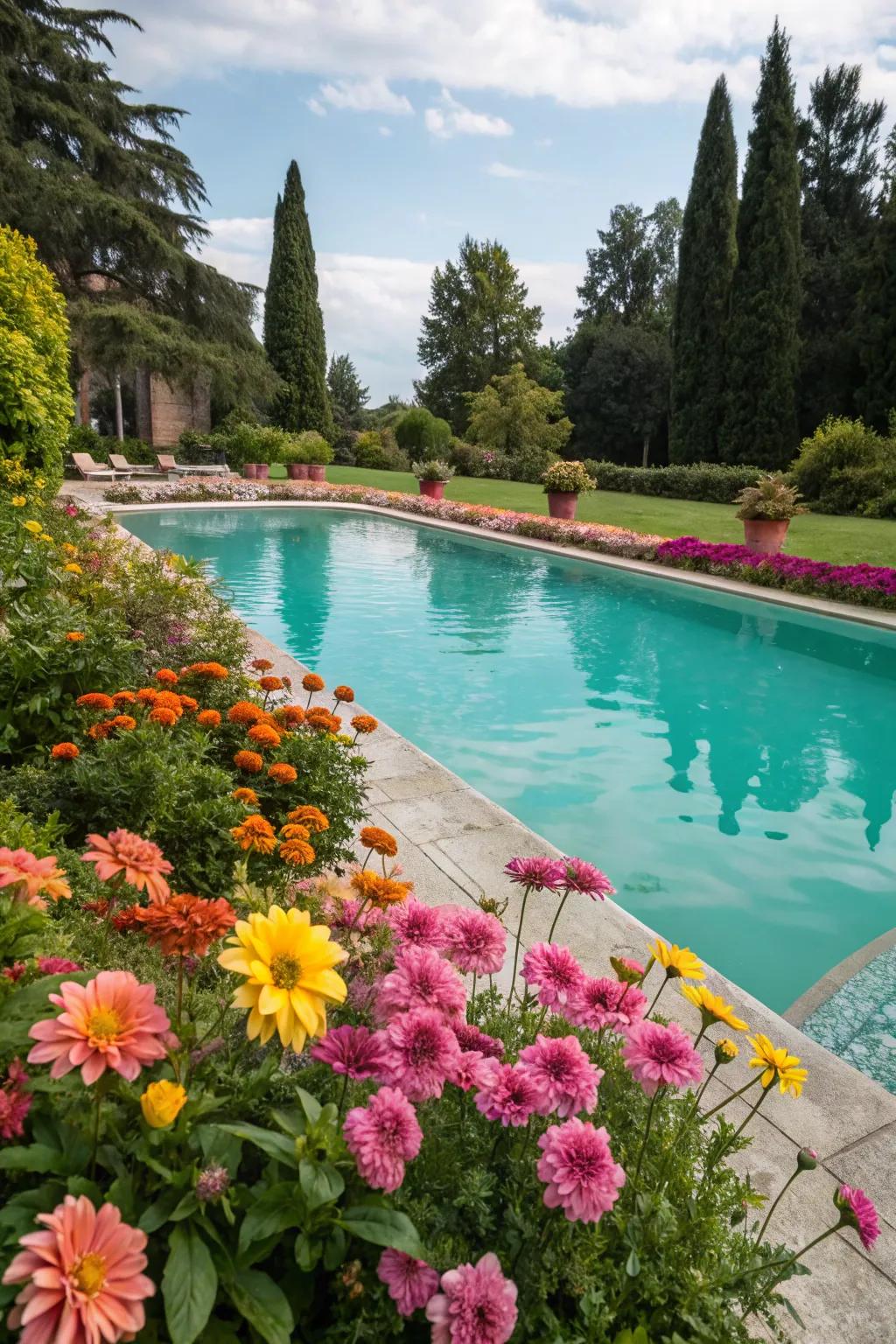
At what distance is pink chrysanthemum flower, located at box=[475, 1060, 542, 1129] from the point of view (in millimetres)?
945

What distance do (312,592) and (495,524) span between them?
558 cm

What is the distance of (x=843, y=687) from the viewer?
6555 millimetres

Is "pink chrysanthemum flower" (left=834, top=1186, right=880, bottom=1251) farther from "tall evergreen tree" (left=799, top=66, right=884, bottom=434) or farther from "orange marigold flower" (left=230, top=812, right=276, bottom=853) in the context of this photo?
"tall evergreen tree" (left=799, top=66, right=884, bottom=434)

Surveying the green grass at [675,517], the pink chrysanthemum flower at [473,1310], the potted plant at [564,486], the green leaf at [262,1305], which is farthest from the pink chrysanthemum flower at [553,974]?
the potted plant at [564,486]

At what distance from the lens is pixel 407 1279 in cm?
84

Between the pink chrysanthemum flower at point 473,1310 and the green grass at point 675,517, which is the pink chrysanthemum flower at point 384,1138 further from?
the green grass at point 675,517

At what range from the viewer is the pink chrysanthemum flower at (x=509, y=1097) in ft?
3.10

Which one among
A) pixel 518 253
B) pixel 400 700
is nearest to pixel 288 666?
pixel 400 700

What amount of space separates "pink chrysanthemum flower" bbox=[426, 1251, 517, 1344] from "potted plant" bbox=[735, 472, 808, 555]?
10508 millimetres

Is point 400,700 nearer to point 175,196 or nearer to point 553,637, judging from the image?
point 553,637

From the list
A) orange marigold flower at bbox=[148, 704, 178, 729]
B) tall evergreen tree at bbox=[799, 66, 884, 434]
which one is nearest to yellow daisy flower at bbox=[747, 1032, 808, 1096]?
orange marigold flower at bbox=[148, 704, 178, 729]

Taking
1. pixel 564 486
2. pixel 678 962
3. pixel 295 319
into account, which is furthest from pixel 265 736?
pixel 295 319

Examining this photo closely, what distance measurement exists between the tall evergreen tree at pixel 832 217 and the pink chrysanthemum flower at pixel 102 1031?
78.0 feet

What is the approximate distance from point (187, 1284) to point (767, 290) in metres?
23.8
